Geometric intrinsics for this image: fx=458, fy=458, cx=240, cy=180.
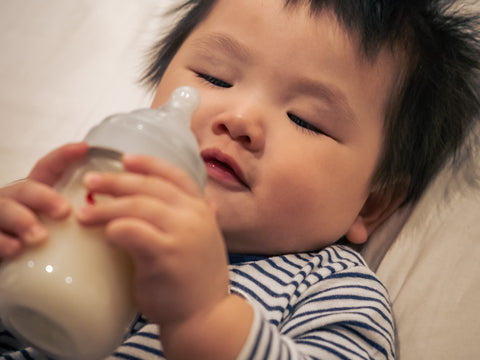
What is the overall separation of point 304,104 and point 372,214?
358 millimetres

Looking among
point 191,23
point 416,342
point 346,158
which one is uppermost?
point 191,23

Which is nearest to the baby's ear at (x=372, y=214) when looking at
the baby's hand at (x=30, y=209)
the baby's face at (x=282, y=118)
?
the baby's face at (x=282, y=118)

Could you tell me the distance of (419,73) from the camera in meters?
0.94

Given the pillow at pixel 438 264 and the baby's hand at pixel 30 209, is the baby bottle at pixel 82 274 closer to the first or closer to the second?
the baby's hand at pixel 30 209

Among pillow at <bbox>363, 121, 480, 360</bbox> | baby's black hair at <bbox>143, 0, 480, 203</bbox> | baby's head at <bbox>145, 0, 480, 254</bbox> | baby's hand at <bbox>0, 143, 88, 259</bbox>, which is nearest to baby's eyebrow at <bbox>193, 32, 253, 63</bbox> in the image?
baby's head at <bbox>145, 0, 480, 254</bbox>

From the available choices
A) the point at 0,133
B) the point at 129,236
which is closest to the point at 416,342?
the point at 129,236

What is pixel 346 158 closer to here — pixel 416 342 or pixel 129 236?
pixel 416 342

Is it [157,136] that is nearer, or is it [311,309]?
[157,136]

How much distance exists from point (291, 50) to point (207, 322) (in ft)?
1.65

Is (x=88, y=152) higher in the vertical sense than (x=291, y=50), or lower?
lower

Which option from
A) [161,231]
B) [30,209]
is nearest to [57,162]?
[30,209]

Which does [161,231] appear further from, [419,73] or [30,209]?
[419,73]

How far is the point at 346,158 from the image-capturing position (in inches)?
33.4

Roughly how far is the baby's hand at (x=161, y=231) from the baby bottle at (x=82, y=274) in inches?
0.8
